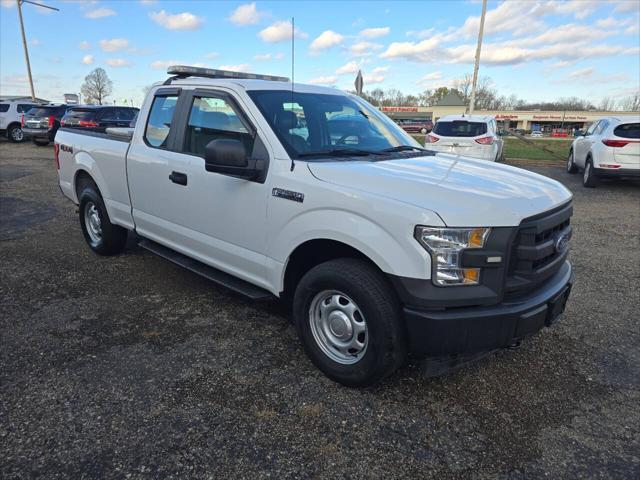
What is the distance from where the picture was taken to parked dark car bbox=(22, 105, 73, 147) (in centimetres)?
1930

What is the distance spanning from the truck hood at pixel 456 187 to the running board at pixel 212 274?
1068mm

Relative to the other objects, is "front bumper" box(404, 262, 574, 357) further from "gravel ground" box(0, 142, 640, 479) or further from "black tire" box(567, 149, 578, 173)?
"black tire" box(567, 149, 578, 173)

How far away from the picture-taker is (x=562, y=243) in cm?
301

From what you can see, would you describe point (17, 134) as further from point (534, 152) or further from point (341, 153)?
point (534, 152)

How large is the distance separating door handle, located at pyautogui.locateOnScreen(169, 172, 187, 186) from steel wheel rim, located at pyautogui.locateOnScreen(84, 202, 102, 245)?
1.97 meters

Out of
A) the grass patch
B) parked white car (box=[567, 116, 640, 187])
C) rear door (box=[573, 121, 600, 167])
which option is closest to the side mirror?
parked white car (box=[567, 116, 640, 187])

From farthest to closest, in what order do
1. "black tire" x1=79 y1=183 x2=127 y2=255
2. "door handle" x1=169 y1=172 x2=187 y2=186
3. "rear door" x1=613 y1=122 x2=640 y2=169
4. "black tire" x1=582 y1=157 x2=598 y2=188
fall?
"black tire" x1=582 y1=157 x2=598 y2=188
"rear door" x1=613 y1=122 x2=640 y2=169
"black tire" x1=79 y1=183 x2=127 y2=255
"door handle" x1=169 y1=172 x2=187 y2=186

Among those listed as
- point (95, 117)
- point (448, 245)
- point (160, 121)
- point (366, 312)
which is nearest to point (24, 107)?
point (95, 117)

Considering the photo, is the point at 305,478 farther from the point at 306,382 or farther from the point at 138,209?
the point at 138,209

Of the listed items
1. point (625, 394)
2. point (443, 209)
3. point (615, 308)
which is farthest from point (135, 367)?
point (615, 308)

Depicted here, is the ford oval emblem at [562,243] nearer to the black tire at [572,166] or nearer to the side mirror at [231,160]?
the side mirror at [231,160]

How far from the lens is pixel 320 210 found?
2906mm

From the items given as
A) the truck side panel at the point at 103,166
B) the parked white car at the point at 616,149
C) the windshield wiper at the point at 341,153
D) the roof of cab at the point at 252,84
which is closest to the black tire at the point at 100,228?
the truck side panel at the point at 103,166

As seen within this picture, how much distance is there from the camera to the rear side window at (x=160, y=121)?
421 cm
